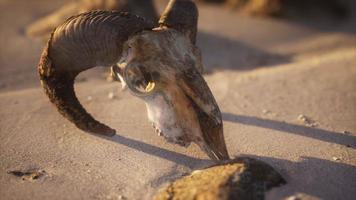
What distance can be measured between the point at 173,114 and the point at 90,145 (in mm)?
1027

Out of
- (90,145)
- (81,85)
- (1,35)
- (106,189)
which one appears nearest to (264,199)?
(106,189)

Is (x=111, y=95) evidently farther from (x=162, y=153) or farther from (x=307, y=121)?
(x=307, y=121)

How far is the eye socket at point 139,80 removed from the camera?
12.8 feet

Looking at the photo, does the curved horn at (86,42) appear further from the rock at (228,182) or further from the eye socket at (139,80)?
the rock at (228,182)

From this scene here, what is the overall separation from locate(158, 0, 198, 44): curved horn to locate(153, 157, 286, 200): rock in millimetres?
1263

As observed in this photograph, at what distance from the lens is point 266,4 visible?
884 centimetres

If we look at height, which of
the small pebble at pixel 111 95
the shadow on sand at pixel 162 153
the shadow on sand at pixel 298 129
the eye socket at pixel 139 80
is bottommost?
the small pebble at pixel 111 95

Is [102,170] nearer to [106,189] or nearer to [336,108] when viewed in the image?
[106,189]

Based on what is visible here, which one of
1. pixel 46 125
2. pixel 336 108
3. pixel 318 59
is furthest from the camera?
pixel 318 59

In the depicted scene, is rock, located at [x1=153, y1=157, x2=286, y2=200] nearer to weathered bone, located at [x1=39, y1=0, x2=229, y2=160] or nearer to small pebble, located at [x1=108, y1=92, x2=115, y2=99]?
weathered bone, located at [x1=39, y1=0, x2=229, y2=160]

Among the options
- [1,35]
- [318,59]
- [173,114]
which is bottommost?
[1,35]

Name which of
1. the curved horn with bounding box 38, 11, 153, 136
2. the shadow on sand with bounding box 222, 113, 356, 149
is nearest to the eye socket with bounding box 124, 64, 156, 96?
the curved horn with bounding box 38, 11, 153, 136

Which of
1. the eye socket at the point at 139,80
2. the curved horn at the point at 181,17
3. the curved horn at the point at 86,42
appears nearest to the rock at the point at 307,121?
the curved horn at the point at 181,17

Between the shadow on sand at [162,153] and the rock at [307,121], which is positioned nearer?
the shadow on sand at [162,153]
